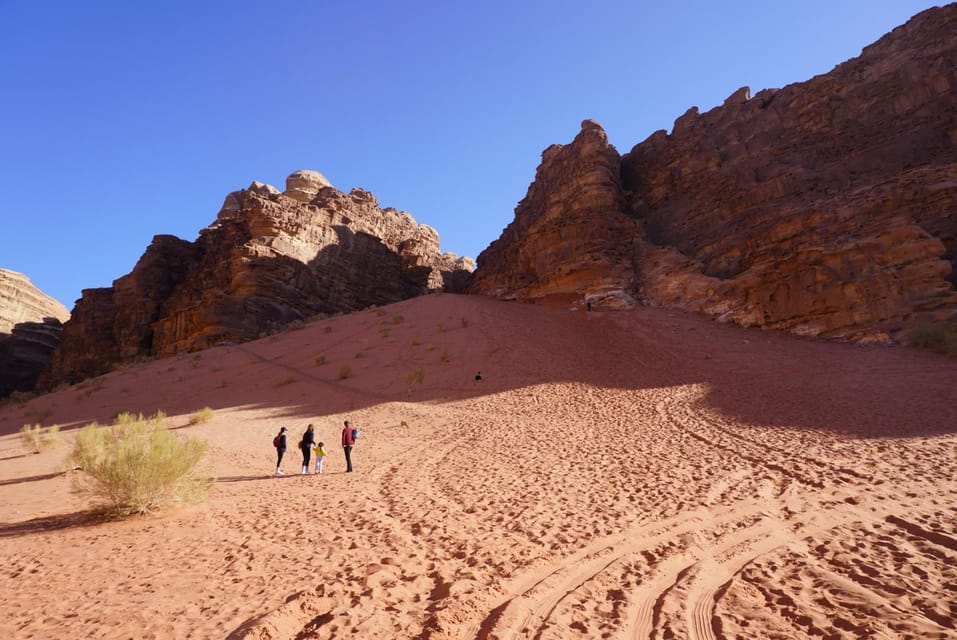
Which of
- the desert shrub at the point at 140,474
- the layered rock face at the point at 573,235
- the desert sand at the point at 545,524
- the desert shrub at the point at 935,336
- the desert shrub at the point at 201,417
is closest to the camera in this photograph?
the desert sand at the point at 545,524

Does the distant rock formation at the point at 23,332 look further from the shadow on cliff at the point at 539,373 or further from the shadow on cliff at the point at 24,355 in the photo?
the shadow on cliff at the point at 539,373

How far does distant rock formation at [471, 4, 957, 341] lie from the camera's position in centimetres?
1905

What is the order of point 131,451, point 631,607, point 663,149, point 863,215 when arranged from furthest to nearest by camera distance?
point 663,149, point 863,215, point 131,451, point 631,607

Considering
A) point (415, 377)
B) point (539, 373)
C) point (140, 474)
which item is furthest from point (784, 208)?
point (140, 474)

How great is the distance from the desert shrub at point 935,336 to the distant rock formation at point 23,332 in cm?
6132

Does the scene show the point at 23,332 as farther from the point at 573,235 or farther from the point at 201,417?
the point at 573,235

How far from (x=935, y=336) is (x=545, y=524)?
1786 cm

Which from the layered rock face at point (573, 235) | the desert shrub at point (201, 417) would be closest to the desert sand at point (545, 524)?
the desert shrub at point (201, 417)

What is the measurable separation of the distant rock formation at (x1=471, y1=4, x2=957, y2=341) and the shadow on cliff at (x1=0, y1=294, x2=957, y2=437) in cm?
268

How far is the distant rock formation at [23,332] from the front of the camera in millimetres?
41000

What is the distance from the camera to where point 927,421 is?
10109mm

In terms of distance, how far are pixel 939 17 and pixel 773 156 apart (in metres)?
10.2

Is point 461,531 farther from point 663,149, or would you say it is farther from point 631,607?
point 663,149

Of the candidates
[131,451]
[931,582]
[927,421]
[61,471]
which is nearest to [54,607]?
[131,451]
